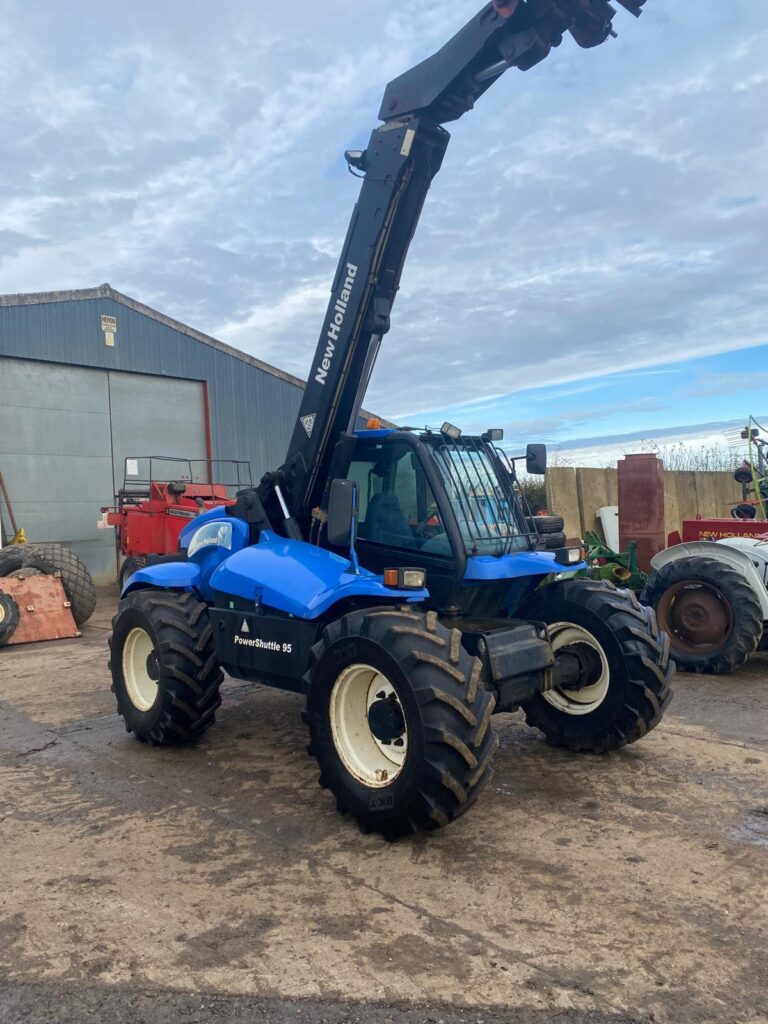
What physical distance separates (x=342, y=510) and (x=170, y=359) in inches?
589

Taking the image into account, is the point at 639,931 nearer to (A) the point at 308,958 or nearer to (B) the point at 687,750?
(A) the point at 308,958

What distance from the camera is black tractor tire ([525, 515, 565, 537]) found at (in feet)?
19.6

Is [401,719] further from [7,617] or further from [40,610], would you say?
[40,610]

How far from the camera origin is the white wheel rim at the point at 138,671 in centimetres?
644

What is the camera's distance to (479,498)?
559 cm

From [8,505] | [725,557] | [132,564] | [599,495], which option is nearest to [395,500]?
[725,557]

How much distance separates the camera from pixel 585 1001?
301 centimetres

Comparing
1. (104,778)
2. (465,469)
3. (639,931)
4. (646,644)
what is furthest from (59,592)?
(639,931)

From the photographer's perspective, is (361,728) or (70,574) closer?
(361,728)

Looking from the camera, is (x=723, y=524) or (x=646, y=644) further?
(x=723, y=524)

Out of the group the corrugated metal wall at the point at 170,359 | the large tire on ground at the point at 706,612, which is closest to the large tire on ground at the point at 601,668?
the large tire on ground at the point at 706,612

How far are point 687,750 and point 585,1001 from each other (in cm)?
326

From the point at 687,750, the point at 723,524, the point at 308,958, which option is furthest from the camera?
the point at 723,524

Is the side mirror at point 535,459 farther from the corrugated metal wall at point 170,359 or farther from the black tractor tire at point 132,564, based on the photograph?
the corrugated metal wall at point 170,359
